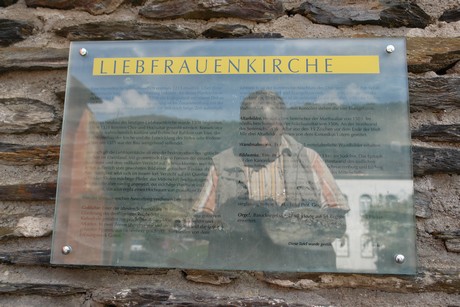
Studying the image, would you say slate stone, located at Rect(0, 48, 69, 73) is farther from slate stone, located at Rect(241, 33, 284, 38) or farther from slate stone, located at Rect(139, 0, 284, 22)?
slate stone, located at Rect(241, 33, 284, 38)

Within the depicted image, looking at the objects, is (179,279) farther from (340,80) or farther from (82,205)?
(340,80)

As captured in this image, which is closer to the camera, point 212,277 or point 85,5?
point 212,277

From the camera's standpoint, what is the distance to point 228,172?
4.08 ft

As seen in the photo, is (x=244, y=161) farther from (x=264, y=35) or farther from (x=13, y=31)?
(x=13, y=31)

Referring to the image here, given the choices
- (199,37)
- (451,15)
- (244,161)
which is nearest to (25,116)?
(199,37)

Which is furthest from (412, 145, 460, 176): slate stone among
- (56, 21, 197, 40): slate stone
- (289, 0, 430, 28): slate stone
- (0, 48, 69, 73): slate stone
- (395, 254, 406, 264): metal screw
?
(0, 48, 69, 73): slate stone

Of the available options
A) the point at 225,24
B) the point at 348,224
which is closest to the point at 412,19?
the point at 225,24

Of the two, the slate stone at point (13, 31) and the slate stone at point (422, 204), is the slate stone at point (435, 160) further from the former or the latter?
the slate stone at point (13, 31)

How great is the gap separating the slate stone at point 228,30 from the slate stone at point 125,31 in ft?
0.23

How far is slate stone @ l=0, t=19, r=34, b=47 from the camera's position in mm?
1460

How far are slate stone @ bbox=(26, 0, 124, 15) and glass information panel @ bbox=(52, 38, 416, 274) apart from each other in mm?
252

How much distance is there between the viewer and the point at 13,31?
4.79 ft

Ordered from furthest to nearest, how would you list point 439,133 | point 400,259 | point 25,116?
1. point 25,116
2. point 439,133
3. point 400,259

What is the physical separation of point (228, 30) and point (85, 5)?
516mm
